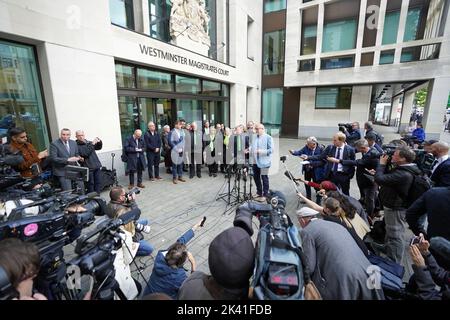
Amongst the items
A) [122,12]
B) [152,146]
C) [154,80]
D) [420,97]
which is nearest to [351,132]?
[152,146]

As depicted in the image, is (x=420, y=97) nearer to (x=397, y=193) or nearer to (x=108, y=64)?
(x=397, y=193)

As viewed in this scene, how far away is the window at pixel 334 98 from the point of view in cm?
1324

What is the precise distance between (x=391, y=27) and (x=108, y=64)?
1438 cm

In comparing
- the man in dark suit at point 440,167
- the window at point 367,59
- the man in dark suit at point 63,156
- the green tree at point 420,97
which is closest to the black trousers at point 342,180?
the man in dark suit at point 440,167

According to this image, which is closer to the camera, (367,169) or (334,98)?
(367,169)

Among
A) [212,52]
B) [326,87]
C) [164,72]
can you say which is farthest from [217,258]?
[326,87]

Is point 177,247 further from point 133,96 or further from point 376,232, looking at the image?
point 133,96

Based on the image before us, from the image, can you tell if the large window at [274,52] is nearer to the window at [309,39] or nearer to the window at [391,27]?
the window at [309,39]

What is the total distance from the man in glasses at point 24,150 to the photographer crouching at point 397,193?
17.7 ft

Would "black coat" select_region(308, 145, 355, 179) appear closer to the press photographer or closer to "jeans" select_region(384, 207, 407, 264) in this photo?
"jeans" select_region(384, 207, 407, 264)

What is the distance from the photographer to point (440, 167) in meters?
3.03

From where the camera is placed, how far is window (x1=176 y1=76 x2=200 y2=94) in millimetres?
9167

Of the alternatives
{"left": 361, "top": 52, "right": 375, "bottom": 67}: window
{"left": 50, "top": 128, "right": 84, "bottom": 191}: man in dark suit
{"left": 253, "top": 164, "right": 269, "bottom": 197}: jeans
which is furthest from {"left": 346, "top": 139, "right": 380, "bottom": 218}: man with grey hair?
{"left": 361, "top": 52, "right": 375, "bottom": 67}: window

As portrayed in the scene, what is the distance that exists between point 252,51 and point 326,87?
5370 mm
